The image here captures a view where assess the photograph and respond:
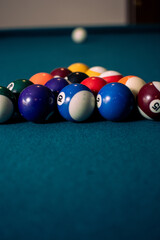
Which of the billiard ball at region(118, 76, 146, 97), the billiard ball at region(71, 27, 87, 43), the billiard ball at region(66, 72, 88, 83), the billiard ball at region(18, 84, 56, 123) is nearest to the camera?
the billiard ball at region(18, 84, 56, 123)

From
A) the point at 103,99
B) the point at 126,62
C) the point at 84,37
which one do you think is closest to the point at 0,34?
the point at 84,37

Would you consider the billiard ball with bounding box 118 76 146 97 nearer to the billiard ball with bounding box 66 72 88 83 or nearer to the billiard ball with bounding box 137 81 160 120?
the billiard ball with bounding box 137 81 160 120

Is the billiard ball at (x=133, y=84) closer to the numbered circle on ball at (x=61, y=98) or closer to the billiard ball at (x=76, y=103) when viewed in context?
the billiard ball at (x=76, y=103)

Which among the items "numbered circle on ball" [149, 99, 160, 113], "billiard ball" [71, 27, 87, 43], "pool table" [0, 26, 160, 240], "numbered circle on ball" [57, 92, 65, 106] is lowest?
"pool table" [0, 26, 160, 240]

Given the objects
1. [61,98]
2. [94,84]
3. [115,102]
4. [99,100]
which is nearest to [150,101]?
[115,102]

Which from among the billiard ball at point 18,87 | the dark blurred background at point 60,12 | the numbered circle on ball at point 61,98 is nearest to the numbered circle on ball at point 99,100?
the numbered circle on ball at point 61,98

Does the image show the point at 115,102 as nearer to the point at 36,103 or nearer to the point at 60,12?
the point at 36,103

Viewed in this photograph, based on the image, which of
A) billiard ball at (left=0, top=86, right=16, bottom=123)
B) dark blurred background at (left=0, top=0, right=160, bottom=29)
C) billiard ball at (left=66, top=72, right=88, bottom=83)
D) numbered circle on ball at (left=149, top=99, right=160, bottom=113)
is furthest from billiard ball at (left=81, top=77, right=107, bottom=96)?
dark blurred background at (left=0, top=0, right=160, bottom=29)
